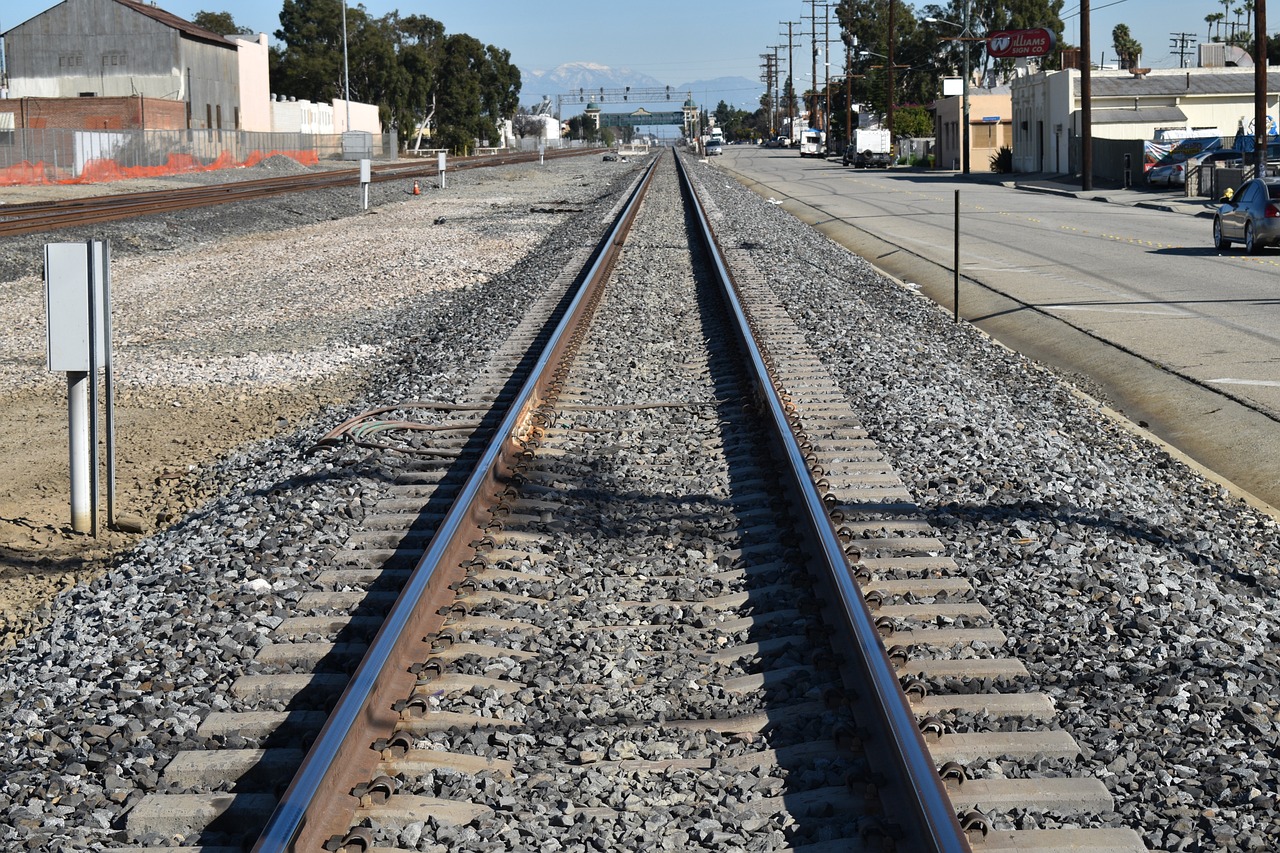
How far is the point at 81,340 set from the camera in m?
8.14

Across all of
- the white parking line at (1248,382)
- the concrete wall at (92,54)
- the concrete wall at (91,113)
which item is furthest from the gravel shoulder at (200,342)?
the concrete wall at (92,54)

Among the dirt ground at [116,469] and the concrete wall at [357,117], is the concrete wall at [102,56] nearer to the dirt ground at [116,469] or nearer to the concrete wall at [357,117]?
the concrete wall at [357,117]

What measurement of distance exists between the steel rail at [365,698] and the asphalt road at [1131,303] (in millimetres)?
4758

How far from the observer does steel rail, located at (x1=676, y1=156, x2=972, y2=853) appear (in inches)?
154

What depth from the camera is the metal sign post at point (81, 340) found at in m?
8.00

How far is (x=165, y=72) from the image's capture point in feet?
278

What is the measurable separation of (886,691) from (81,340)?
17.5 feet

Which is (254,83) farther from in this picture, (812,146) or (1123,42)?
(1123,42)

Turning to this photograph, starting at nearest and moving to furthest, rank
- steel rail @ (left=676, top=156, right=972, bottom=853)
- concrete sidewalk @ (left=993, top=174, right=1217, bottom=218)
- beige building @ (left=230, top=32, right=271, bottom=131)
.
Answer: steel rail @ (left=676, top=156, right=972, bottom=853)
concrete sidewalk @ (left=993, top=174, right=1217, bottom=218)
beige building @ (left=230, top=32, right=271, bottom=131)

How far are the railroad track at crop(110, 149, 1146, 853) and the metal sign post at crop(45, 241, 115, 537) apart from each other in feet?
5.44

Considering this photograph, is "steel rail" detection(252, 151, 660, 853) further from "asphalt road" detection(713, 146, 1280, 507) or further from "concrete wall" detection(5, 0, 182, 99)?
"concrete wall" detection(5, 0, 182, 99)

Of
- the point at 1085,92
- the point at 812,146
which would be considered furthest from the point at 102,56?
the point at 812,146

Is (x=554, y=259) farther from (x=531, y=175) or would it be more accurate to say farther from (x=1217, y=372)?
(x=531, y=175)

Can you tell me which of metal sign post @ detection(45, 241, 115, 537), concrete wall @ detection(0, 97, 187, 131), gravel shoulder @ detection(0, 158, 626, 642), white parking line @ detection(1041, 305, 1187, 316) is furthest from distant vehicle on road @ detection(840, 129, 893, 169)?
metal sign post @ detection(45, 241, 115, 537)
